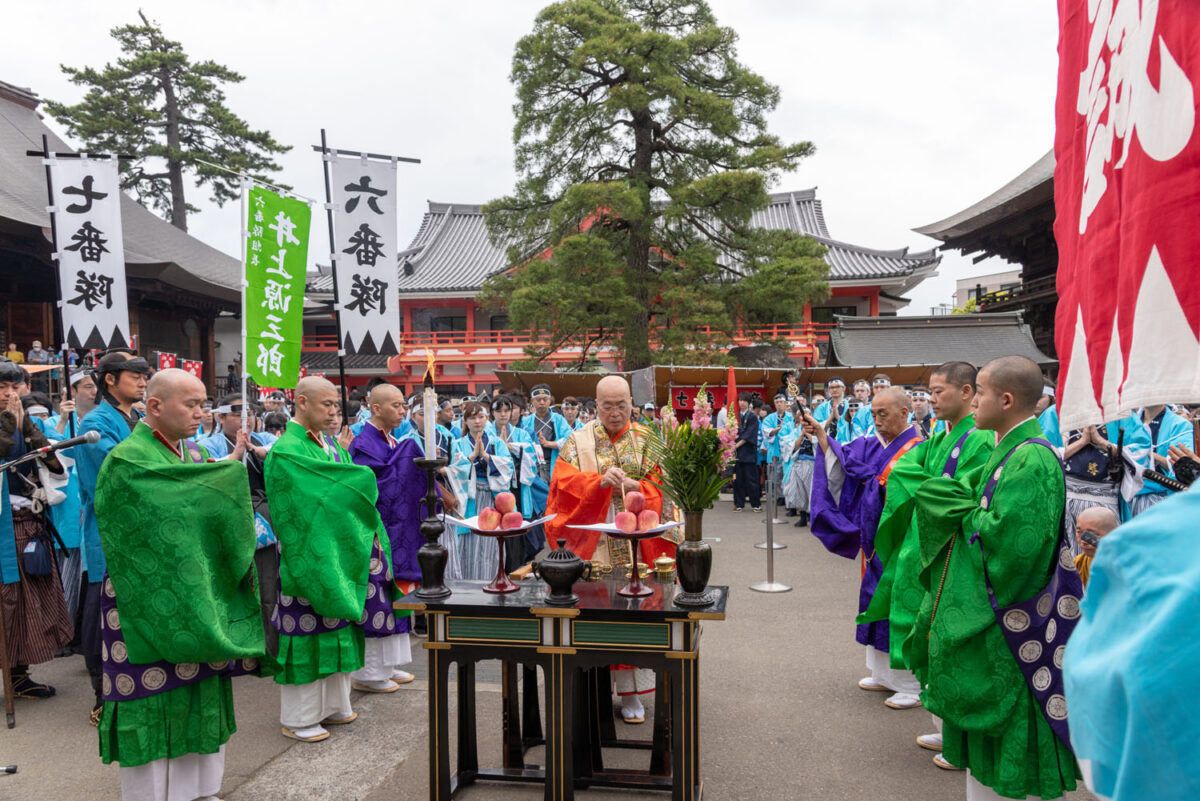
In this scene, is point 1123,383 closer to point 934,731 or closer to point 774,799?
point 774,799

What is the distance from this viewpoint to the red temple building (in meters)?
24.9

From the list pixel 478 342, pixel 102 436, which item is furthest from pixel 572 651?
pixel 478 342

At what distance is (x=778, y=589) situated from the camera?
757 centimetres

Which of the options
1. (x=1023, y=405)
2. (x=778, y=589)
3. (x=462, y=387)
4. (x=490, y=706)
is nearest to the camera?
(x=1023, y=405)

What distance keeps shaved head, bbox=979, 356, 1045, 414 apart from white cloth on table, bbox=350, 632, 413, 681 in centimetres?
388

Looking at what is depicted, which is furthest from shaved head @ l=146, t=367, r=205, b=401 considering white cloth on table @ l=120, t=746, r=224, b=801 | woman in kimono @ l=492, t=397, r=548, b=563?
woman in kimono @ l=492, t=397, r=548, b=563

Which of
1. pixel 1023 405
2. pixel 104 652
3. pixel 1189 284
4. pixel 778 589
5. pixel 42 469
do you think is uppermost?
pixel 1189 284

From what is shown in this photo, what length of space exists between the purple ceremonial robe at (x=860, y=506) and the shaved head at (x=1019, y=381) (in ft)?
5.70

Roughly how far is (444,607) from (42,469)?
3.36 meters

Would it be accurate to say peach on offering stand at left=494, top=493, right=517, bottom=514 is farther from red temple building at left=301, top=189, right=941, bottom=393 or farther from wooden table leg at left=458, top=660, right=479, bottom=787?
red temple building at left=301, top=189, right=941, bottom=393

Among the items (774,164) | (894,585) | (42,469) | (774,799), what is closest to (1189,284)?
(894,585)

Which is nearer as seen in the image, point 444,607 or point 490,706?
point 444,607

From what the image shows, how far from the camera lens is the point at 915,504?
3307 millimetres

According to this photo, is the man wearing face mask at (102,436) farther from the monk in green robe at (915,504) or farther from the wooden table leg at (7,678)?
the monk in green robe at (915,504)
